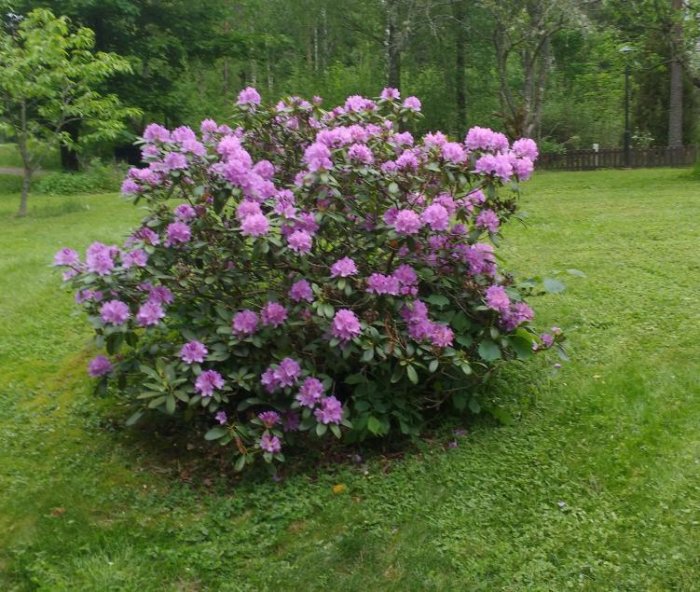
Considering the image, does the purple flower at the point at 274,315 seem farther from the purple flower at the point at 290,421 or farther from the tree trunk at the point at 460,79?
the tree trunk at the point at 460,79

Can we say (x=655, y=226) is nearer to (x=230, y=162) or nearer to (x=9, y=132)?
(x=230, y=162)

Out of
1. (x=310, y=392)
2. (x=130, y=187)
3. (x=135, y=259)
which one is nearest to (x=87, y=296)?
(x=135, y=259)

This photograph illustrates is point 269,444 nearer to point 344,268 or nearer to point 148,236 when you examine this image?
point 344,268

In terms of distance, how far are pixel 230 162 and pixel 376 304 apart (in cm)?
90

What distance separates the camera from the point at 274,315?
10.1 feet

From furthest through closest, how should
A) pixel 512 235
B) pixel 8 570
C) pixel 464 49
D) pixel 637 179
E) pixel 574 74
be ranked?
pixel 574 74 → pixel 464 49 → pixel 637 179 → pixel 512 235 → pixel 8 570

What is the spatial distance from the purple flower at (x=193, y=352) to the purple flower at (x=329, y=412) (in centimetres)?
54

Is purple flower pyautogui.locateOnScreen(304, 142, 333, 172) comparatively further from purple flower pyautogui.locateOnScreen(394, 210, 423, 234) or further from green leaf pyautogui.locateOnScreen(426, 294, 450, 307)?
green leaf pyautogui.locateOnScreen(426, 294, 450, 307)

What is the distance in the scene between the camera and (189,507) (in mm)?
2986

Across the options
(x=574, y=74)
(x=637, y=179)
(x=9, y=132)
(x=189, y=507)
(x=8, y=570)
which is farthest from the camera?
(x=574, y=74)

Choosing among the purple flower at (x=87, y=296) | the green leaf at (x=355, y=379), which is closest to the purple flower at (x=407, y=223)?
the green leaf at (x=355, y=379)

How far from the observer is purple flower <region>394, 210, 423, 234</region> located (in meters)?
3.05

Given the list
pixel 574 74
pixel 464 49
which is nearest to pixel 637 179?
pixel 464 49

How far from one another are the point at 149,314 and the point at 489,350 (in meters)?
1.53
